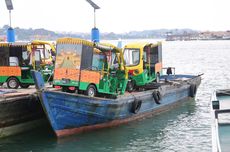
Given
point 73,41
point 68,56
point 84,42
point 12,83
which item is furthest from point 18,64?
point 84,42

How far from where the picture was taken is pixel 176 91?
22.0 meters

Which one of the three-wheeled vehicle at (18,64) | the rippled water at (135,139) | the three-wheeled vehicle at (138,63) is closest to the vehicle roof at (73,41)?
the rippled water at (135,139)

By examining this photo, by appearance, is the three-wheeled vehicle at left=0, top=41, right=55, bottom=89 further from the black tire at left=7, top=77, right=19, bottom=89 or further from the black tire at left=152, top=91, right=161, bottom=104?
the black tire at left=152, top=91, right=161, bottom=104

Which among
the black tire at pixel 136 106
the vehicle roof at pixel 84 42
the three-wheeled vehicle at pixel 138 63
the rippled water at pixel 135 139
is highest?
the vehicle roof at pixel 84 42

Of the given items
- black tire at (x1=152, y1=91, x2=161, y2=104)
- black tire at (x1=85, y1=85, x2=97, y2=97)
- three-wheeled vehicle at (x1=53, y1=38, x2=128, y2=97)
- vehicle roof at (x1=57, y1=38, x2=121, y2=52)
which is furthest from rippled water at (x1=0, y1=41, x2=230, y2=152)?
vehicle roof at (x1=57, y1=38, x2=121, y2=52)

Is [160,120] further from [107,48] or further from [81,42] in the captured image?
[81,42]

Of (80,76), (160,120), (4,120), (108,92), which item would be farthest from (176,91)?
(4,120)

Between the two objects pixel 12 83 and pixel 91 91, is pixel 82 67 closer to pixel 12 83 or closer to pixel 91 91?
pixel 91 91

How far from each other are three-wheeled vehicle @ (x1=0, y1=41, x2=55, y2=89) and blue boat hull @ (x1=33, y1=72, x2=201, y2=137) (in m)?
4.34

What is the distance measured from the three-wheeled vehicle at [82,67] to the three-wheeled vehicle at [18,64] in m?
3.48

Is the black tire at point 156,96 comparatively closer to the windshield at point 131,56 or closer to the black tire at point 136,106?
the black tire at point 136,106

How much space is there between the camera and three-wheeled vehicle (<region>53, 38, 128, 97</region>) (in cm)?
1591

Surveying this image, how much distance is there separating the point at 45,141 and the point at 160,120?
18.7 ft

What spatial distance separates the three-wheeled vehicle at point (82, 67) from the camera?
52.2 feet
